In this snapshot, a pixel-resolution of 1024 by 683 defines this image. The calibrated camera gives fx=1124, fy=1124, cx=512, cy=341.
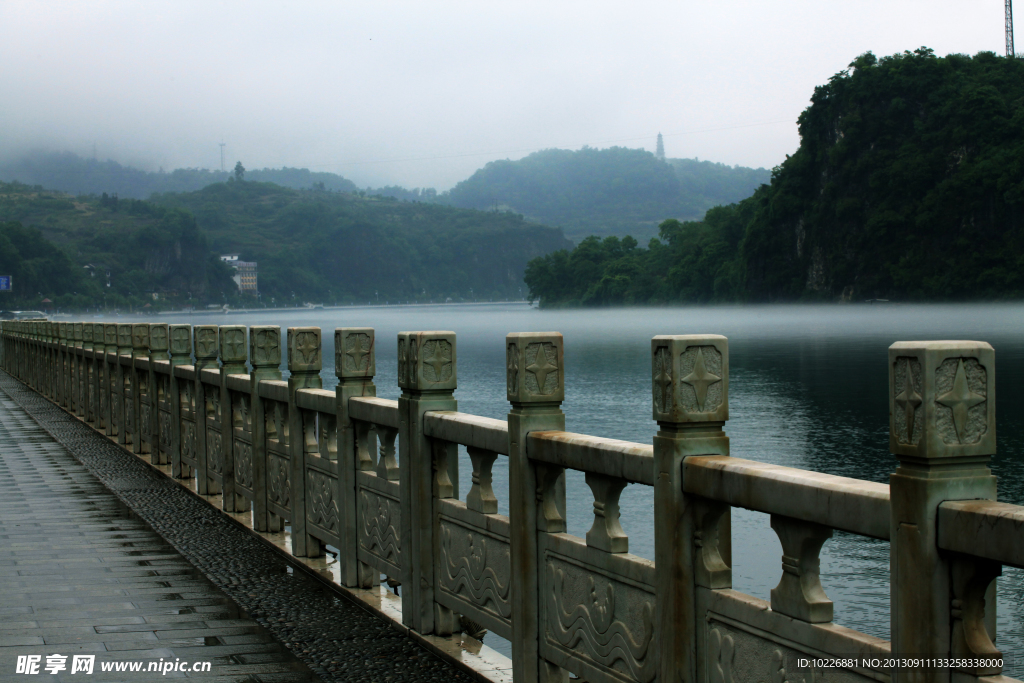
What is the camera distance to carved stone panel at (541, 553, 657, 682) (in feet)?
11.2

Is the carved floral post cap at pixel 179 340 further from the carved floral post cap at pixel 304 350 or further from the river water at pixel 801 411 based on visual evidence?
the river water at pixel 801 411

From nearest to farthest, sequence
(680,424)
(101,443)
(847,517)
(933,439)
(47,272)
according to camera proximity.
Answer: (933,439), (847,517), (680,424), (101,443), (47,272)

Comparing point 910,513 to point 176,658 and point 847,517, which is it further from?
point 176,658

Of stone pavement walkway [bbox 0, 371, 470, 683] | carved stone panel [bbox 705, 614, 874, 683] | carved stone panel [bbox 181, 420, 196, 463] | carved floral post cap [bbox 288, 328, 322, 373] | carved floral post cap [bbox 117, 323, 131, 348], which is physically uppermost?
carved floral post cap [bbox 288, 328, 322, 373]

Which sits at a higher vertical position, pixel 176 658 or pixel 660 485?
pixel 660 485

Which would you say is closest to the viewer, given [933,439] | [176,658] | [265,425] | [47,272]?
[933,439]

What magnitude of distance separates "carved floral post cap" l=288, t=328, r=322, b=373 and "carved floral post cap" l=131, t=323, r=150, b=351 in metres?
5.28

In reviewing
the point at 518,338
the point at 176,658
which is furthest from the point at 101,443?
the point at 518,338

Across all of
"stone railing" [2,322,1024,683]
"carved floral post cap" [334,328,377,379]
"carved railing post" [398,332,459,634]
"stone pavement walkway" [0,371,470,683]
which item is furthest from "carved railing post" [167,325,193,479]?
"carved railing post" [398,332,459,634]

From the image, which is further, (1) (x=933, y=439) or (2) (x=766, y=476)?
(2) (x=766, y=476)

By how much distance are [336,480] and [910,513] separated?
14.7ft

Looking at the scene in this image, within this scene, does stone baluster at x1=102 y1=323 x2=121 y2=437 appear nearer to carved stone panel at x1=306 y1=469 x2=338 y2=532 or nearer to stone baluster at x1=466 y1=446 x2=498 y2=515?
carved stone panel at x1=306 y1=469 x2=338 y2=532

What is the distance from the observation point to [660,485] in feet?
10.5

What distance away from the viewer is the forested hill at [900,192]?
313 feet
